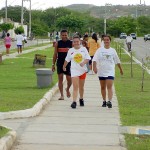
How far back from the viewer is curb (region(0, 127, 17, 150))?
25.6ft

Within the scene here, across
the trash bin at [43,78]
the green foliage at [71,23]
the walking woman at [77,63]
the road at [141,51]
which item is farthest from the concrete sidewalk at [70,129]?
the green foliage at [71,23]

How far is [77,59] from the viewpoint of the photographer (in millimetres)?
13297

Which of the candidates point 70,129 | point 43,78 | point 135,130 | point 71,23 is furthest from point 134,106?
point 71,23

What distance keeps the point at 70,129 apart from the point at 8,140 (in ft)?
6.61

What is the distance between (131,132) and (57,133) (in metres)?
1.28

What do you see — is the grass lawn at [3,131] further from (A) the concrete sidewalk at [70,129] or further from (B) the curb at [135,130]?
(B) the curb at [135,130]

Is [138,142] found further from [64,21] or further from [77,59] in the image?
[64,21]

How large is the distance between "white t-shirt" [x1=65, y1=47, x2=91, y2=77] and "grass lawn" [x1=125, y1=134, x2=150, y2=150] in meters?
4.01

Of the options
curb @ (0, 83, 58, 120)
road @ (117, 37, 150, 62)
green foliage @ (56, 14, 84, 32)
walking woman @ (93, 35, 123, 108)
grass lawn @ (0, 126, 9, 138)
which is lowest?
road @ (117, 37, 150, 62)

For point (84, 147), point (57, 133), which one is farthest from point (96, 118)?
point (84, 147)

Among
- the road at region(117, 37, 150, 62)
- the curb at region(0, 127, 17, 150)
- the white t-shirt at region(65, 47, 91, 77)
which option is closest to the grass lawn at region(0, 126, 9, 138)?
the curb at region(0, 127, 17, 150)

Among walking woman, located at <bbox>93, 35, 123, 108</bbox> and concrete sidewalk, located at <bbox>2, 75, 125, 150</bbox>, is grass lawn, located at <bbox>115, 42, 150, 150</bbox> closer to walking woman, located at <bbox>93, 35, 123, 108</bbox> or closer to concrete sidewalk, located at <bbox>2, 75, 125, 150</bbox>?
concrete sidewalk, located at <bbox>2, 75, 125, 150</bbox>

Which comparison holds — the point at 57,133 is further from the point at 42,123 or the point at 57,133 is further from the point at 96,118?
the point at 96,118

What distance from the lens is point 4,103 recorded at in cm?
1314
